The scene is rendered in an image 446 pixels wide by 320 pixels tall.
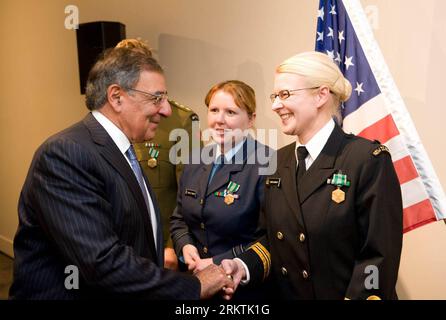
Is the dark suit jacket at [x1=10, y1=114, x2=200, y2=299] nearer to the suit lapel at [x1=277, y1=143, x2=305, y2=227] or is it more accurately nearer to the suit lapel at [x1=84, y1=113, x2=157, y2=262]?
the suit lapel at [x1=84, y1=113, x2=157, y2=262]

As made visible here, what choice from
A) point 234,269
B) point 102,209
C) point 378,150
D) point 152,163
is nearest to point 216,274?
point 234,269

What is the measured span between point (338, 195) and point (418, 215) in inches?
26.3

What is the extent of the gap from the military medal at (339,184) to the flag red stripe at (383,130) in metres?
0.62

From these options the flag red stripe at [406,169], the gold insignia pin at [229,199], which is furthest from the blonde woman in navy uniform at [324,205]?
the flag red stripe at [406,169]

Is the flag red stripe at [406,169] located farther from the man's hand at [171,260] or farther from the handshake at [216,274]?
the man's hand at [171,260]

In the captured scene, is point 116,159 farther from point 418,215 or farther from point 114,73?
point 418,215

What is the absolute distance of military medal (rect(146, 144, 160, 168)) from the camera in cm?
278

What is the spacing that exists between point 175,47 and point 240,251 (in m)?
2.26

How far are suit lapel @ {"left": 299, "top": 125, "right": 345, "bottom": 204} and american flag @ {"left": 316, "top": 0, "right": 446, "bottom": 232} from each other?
1.66 ft

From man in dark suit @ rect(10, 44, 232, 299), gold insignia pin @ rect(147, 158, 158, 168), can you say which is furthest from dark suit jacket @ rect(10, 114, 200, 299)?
gold insignia pin @ rect(147, 158, 158, 168)

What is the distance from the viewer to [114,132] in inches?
62.2

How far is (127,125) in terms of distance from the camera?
163 cm
